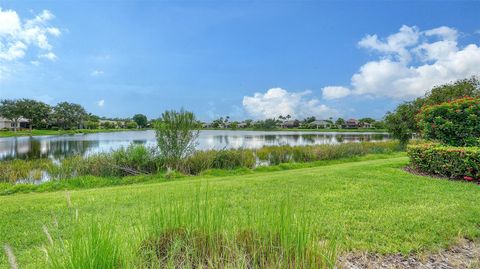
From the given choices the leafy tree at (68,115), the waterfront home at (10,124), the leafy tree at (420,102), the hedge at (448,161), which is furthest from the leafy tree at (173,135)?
the waterfront home at (10,124)

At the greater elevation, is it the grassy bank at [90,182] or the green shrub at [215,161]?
A: the green shrub at [215,161]

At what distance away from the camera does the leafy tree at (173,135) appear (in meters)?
13.9

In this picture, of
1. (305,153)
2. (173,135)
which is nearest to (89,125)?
(173,135)

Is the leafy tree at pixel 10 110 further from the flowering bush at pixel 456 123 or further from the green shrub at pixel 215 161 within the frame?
the flowering bush at pixel 456 123

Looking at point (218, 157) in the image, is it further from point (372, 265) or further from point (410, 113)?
point (410, 113)

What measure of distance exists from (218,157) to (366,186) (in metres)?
9.15

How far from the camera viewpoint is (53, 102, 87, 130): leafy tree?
68.5 metres

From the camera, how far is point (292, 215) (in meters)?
2.56

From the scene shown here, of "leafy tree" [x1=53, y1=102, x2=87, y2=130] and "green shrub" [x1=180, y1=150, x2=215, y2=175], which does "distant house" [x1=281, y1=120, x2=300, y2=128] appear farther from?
"green shrub" [x1=180, y1=150, x2=215, y2=175]

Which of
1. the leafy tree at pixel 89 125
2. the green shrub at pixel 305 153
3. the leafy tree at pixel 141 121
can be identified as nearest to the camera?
the green shrub at pixel 305 153

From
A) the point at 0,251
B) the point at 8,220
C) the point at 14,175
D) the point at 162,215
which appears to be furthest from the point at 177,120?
the point at 162,215

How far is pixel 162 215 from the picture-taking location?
2678 millimetres

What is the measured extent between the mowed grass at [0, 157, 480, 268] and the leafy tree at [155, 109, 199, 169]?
7092 millimetres

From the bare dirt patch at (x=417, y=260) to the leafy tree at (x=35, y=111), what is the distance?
71.6 m
